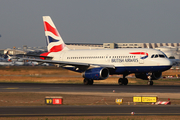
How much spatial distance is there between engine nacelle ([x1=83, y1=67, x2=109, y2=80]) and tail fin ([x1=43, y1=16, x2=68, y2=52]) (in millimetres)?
10242

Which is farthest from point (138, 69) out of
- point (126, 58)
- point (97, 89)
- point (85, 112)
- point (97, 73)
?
point (85, 112)

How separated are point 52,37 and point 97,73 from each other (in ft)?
45.1

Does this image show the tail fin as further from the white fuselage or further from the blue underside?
the blue underside

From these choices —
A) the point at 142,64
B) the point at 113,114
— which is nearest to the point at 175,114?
the point at 113,114

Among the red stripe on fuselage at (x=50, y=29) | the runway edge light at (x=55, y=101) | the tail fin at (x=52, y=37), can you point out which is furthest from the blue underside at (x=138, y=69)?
the runway edge light at (x=55, y=101)

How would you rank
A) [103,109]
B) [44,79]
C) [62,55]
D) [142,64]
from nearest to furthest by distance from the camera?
[103,109]
[142,64]
[62,55]
[44,79]

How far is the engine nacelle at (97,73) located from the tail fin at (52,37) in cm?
1024

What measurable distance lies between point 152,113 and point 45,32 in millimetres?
36685

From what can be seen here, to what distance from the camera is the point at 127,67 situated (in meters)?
42.1

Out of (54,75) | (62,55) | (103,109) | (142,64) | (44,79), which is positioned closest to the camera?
(103,109)

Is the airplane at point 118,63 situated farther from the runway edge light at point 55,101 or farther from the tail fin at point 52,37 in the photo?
the runway edge light at point 55,101

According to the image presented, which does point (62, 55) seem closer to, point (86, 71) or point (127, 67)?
point (86, 71)

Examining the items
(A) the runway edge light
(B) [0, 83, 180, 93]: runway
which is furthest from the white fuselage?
(A) the runway edge light

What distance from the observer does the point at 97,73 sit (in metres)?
41.3
